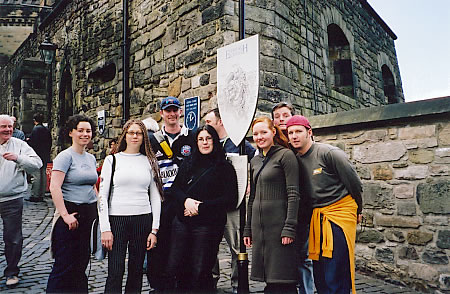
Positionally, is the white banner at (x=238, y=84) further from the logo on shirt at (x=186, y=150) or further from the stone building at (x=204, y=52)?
the stone building at (x=204, y=52)

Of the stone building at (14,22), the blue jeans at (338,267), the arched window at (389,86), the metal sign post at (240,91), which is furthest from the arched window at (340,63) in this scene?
the stone building at (14,22)

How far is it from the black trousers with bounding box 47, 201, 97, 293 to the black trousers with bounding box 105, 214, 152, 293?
0.35 metres

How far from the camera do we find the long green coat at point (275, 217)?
8.86ft

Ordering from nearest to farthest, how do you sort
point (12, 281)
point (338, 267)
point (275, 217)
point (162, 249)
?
point (338, 267)
point (275, 217)
point (162, 249)
point (12, 281)

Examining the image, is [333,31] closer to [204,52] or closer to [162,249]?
[204,52]

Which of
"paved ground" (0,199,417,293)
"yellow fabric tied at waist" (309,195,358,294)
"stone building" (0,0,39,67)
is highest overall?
"stone building" (0,0,39,67)

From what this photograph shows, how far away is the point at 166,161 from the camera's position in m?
3.39

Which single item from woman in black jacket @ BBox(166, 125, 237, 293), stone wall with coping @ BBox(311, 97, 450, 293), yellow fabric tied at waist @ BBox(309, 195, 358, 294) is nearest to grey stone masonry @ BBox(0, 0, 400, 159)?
stone wall with coping @ BBox(311, 97, 450, 293)

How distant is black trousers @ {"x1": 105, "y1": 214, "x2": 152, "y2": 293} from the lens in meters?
2.88

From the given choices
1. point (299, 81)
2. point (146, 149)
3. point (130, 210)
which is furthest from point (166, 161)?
point (299, 81)

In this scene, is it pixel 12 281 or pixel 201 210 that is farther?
pixel 12 281

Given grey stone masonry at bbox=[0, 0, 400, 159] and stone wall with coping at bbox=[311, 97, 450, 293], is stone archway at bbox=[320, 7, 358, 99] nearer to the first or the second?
grey stone masonry at bbox=[0, 0, 400, 159]

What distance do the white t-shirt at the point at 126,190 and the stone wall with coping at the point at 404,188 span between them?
2.62 metres

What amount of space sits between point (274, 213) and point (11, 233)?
2.80 meters
